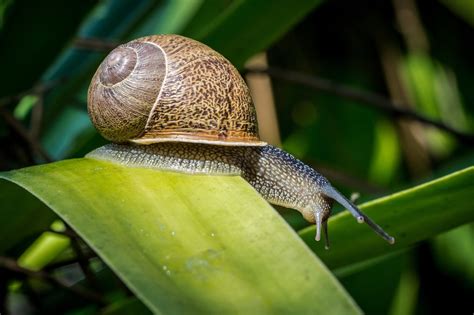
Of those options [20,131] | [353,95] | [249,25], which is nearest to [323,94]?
[353,95]

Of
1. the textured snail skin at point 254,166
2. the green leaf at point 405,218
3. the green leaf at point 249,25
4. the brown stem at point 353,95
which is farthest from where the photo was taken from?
the brown stem at point 353,95

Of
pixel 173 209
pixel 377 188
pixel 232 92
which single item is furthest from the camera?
pixel 377 188

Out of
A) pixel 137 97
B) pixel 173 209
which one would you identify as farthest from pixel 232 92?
pixel 173 209

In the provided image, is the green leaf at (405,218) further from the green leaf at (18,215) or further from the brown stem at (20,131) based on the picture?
the brown stem at (20,131)

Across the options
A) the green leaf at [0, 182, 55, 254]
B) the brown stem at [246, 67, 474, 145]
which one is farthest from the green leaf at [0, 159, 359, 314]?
the brown stem at [246, 67, 474, 145]

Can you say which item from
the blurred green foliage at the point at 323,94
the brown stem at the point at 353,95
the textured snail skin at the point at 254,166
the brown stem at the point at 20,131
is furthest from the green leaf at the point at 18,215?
the brown stem at the point at 353,95

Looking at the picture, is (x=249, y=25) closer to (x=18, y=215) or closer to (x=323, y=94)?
(x=18, y=215)

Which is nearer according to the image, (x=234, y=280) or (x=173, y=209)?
(x=234, y=280)

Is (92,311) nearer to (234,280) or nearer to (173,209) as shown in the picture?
(173,209)

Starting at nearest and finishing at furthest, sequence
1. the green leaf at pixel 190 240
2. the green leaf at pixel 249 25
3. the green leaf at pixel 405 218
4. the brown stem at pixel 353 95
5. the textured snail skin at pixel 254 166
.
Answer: the green leaf at pixel 190 240 → the green leaf at pixel 405 218 → the textured snail skin at pixel 254 166 → the green leaf at pixel 249 25 → the brown stem at pixel 353 95
